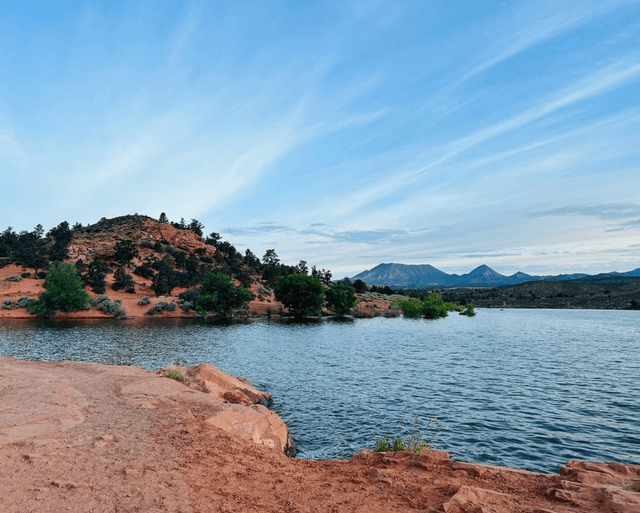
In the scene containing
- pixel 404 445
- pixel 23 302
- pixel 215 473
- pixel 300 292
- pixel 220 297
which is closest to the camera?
pixel 215 473

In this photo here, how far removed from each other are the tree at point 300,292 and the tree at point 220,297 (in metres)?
8.27

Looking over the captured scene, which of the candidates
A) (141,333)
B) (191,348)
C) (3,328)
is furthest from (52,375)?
(3,328)

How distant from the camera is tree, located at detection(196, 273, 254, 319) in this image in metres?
76.8

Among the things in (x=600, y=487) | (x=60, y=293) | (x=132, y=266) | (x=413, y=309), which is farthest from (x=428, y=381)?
(x=132, y=266)

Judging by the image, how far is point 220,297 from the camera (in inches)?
3049

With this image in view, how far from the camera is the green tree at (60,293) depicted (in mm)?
67188

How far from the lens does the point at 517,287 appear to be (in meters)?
182

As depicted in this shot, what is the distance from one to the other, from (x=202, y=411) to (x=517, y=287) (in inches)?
7565

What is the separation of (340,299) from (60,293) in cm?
5458

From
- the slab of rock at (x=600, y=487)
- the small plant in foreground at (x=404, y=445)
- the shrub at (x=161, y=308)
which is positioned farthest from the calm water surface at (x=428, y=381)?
the shrub at (x=161, y=308)

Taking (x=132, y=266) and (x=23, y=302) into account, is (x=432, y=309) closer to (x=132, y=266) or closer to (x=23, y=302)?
(x=132, y=266)

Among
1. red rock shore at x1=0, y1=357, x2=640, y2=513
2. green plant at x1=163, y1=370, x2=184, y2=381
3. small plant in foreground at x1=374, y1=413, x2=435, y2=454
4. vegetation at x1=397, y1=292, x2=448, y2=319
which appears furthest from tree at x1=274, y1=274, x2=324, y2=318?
red rock shore at x1=0, y1=357, x2=640, y2=513

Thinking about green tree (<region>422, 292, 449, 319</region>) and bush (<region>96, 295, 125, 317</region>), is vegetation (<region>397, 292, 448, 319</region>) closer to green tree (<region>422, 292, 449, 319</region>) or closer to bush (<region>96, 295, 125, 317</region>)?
green tree (<region>422, 292, 449, 319</region>)

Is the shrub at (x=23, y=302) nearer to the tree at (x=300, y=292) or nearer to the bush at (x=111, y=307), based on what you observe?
the bush at (x=111, y=307)
